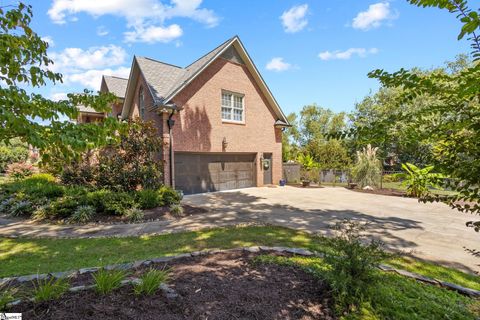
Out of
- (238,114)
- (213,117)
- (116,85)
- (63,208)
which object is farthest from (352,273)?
(116,85)

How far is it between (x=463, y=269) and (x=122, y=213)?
8138 millimetres

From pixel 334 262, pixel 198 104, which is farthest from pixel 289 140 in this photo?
pixel 334 262

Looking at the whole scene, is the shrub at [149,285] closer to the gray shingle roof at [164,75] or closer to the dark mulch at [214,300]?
the dark mulch at [214,300]

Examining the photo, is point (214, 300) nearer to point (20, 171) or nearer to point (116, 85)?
point (20, 171)

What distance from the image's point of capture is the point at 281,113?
17.6 meters

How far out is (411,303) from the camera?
279 cm

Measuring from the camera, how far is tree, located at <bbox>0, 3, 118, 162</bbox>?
2.01 m

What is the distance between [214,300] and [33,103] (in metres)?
2.67

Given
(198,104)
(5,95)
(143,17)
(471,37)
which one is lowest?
(5,95)

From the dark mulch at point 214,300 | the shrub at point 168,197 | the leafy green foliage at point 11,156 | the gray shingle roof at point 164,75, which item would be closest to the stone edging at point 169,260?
the dark mulch at point 214,300

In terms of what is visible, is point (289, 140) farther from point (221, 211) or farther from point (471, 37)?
point (471, 37)

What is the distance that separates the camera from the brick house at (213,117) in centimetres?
1278

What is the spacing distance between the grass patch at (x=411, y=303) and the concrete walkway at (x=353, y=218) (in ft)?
5.38

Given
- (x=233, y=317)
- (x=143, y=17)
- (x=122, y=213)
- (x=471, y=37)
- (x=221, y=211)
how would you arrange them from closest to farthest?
(x=471, y=37) → (x=233, y=317) → (x=122, y=213) → (x=221, y=211) → (x=143, y=17)
